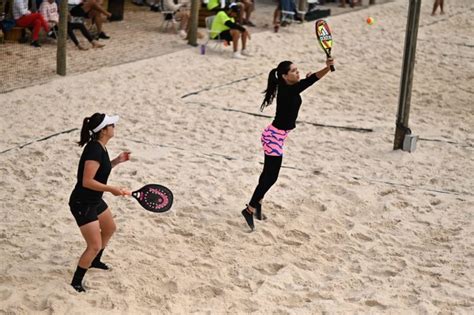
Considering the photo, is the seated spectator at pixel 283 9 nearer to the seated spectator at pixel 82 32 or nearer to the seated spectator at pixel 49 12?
the seated spectator at pixel 82 32

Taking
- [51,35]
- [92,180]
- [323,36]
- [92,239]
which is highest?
[323,36]

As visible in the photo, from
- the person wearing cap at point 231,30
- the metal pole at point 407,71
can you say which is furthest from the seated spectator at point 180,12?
the metal pole at point 407,71

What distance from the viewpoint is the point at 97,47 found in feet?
46.6

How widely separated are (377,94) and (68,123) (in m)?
4.58

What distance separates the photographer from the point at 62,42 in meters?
12.5

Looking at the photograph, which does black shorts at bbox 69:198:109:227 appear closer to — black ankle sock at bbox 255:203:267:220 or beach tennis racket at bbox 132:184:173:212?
beach tennis racket at bbox 132:184:173:212

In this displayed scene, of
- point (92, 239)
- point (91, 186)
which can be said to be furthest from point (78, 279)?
point (91, 186)

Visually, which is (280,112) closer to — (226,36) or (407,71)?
(407,71)

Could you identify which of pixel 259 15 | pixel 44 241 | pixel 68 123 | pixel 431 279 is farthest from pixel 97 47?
pixel 431 279

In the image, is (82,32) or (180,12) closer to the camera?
(82,32)

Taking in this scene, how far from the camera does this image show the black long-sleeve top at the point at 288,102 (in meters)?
7.46

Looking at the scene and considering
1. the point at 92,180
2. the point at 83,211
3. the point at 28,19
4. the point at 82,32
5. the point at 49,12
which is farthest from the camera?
the point at 82,32

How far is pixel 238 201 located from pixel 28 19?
6777mm

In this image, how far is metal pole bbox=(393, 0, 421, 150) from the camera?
9.96 metres
